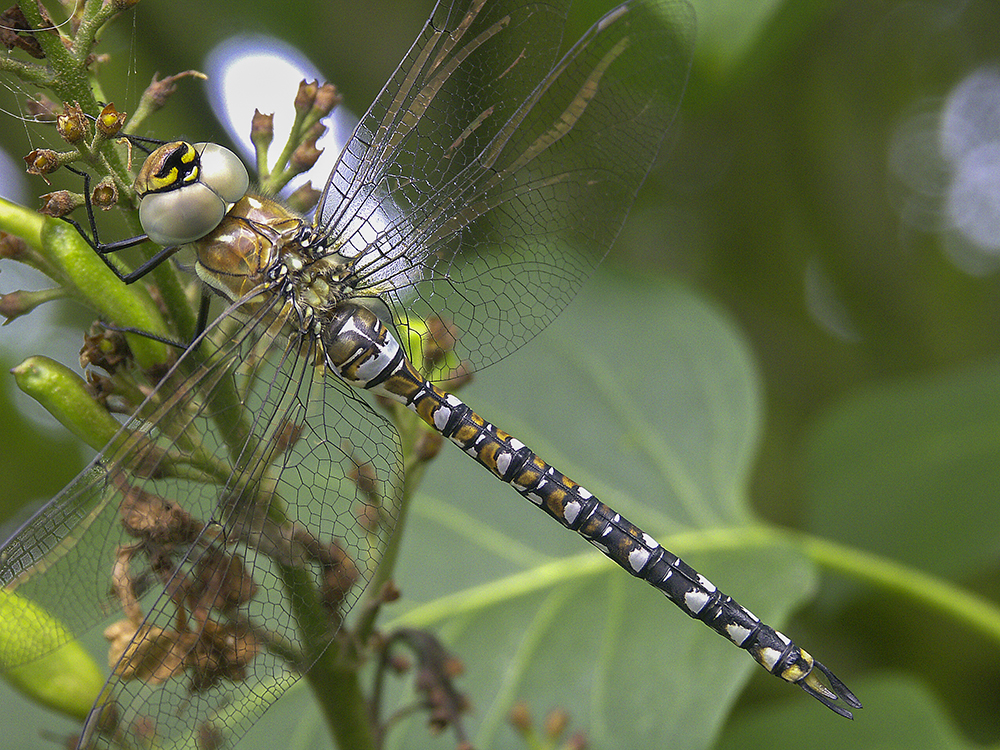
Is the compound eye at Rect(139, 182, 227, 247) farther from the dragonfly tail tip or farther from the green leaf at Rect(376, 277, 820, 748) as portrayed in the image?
the dragonfly tail tip

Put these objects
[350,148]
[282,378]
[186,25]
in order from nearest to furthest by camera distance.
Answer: [282,378]
[350,148]
[186,25]

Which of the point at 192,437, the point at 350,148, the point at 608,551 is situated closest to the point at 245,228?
the point at 350,148

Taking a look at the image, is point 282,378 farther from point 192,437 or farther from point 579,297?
point 579,297

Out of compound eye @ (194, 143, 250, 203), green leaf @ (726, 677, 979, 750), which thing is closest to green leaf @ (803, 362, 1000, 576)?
green leaf @ (726, 677, 979, 750)

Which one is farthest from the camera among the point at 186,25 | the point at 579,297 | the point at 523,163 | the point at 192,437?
the point at 186,25

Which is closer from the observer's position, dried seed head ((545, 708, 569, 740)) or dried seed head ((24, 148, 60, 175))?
Answer: dried seed head ((24, 148, 60, 175))

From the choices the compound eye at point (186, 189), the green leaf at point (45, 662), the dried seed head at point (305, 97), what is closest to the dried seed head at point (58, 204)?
the compound eye at point (186, 189)

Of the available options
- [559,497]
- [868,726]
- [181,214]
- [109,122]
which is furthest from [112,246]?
[868,726]
